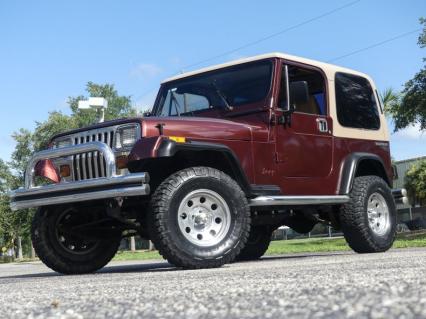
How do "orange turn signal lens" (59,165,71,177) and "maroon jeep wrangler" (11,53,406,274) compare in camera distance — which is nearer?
"maroon jeep wrangler" (11,53,406,274)

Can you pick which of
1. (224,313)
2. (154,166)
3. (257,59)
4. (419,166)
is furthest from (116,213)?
(419,166)

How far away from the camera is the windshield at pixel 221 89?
6.74 meters

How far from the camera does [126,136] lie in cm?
561

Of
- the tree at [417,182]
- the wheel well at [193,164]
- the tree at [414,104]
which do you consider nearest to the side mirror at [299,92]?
the wheel well at [193,164]

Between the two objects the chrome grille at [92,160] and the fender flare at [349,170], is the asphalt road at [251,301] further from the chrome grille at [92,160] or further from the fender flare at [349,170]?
the fender flare at [349,170]

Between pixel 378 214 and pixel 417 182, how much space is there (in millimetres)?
26900

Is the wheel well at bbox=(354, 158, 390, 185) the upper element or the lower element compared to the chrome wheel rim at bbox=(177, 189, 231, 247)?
upper

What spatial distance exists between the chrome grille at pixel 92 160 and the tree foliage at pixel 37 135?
32.0 meters

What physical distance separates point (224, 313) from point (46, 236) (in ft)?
14.3

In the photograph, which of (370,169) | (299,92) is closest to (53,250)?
(299,92)

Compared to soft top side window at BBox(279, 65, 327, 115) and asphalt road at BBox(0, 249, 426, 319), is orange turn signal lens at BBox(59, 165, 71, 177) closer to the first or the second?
asphalt road at BBox(0, 249, 426, 319)

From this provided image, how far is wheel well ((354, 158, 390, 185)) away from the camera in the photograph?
7.83 meters

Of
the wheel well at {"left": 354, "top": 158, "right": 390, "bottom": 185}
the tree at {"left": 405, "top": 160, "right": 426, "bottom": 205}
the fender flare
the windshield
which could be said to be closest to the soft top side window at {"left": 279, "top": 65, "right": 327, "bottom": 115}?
the windshield

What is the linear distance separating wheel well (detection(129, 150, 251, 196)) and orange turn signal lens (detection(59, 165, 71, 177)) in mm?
828
